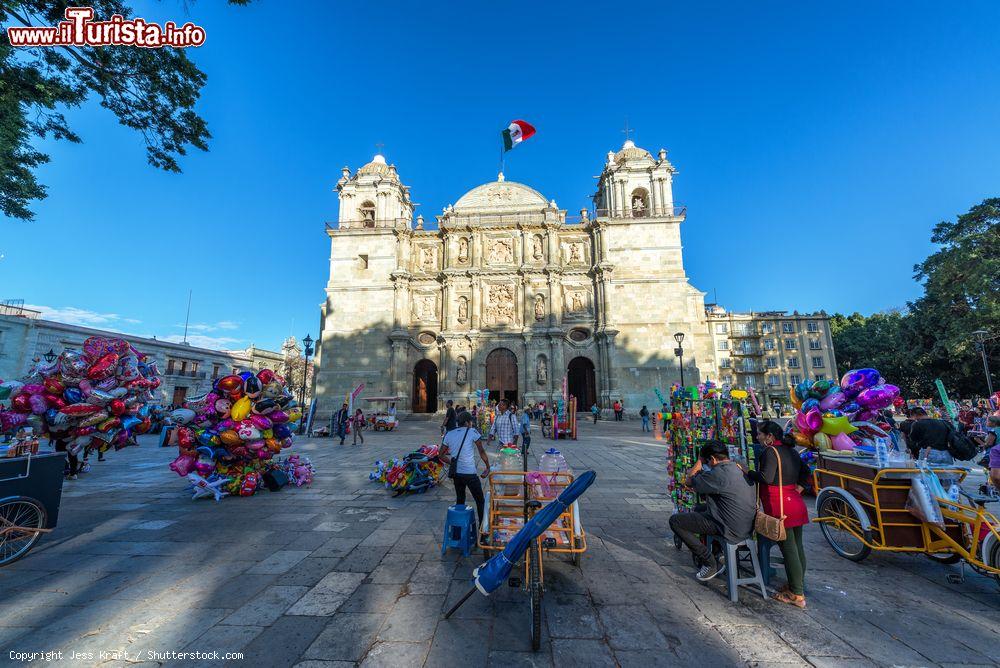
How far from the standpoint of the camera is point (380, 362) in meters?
27.9

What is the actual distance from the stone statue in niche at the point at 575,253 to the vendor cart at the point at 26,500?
91.7ft

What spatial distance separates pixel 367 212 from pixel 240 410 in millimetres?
27386

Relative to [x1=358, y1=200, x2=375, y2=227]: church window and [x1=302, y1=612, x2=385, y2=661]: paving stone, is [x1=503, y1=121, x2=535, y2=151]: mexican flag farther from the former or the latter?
Answer: [x1=302, y1=612, x2=385, y2=661]: paving stone

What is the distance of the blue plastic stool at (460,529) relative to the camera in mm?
4395

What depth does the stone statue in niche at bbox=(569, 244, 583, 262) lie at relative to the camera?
2947 centimetres

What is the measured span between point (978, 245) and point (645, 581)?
119ft

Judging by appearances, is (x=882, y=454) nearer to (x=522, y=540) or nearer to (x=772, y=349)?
(x=522, y=540)

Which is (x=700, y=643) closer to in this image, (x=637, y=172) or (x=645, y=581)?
(x=645, y=581)

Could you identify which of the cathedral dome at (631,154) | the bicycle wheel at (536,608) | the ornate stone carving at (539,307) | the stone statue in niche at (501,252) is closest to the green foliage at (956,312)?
the cathedral dome at (631,154)

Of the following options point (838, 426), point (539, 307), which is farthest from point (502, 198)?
point (838, 426)

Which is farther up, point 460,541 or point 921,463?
point 921,463

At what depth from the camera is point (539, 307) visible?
2839cm

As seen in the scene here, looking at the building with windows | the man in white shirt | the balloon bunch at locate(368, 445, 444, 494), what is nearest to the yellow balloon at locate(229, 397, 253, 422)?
the balloon bunch at locate(368, 445, 444, 494)

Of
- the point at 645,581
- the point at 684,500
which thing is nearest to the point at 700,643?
the point at 645,581
